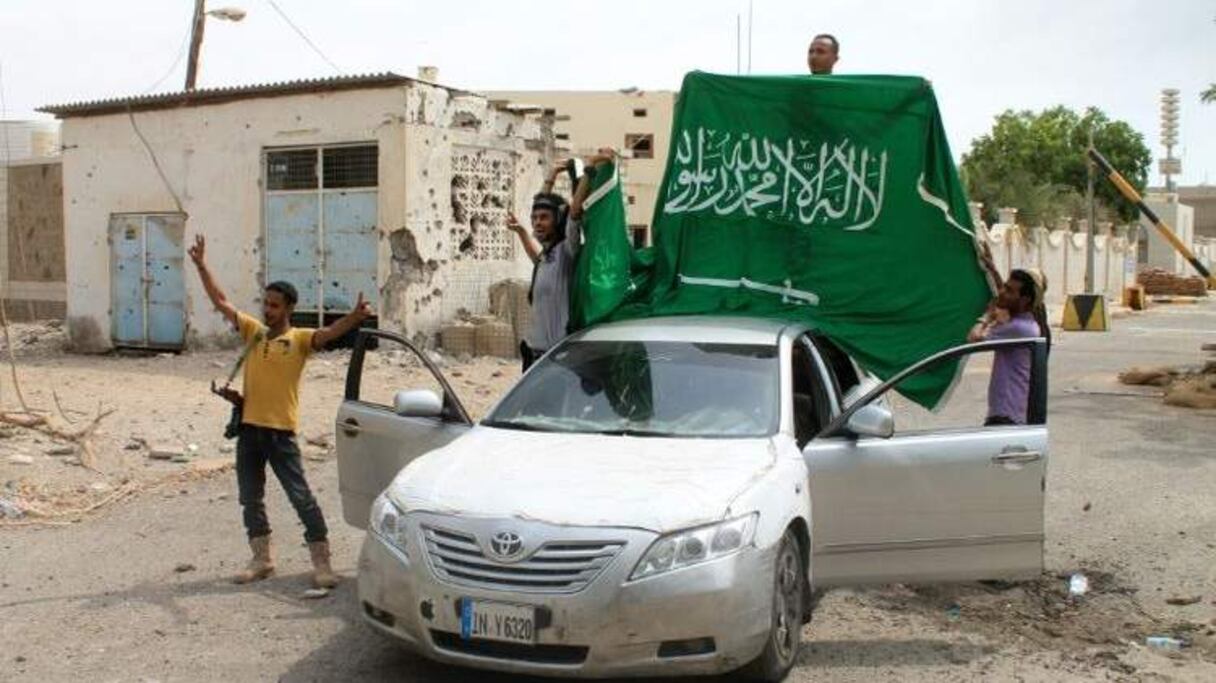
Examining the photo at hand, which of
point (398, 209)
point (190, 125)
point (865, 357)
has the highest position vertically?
point (190, 125)

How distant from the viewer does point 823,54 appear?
24.6 feet

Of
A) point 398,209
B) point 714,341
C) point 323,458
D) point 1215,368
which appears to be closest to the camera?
point 714,341

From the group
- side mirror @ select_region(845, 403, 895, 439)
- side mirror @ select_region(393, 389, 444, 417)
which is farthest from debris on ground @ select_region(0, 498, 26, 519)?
Answer: side mirror @ select_region(845, 403, 895, 439)

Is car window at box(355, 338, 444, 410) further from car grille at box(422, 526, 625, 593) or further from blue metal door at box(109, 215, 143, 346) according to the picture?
car grille at box(422, 526, 625, 593)

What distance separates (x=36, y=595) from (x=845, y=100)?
16.4 ft

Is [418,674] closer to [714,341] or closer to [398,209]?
[714,341]

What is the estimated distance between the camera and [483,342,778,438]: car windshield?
5.16 m

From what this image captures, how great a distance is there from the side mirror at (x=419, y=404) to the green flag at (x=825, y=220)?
1692mm

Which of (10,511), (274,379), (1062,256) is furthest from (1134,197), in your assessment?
(1062,256)

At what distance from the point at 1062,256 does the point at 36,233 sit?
3129 centimetres

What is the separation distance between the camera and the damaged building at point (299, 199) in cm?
1686

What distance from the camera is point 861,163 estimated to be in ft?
22.6

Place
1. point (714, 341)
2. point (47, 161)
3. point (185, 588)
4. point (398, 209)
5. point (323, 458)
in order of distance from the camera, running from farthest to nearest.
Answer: point (47, 161), point (398, 209), point (323, 458), point (185, 588), point (714, 341)

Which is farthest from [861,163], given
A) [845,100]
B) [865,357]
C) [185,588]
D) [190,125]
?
[190,125]
